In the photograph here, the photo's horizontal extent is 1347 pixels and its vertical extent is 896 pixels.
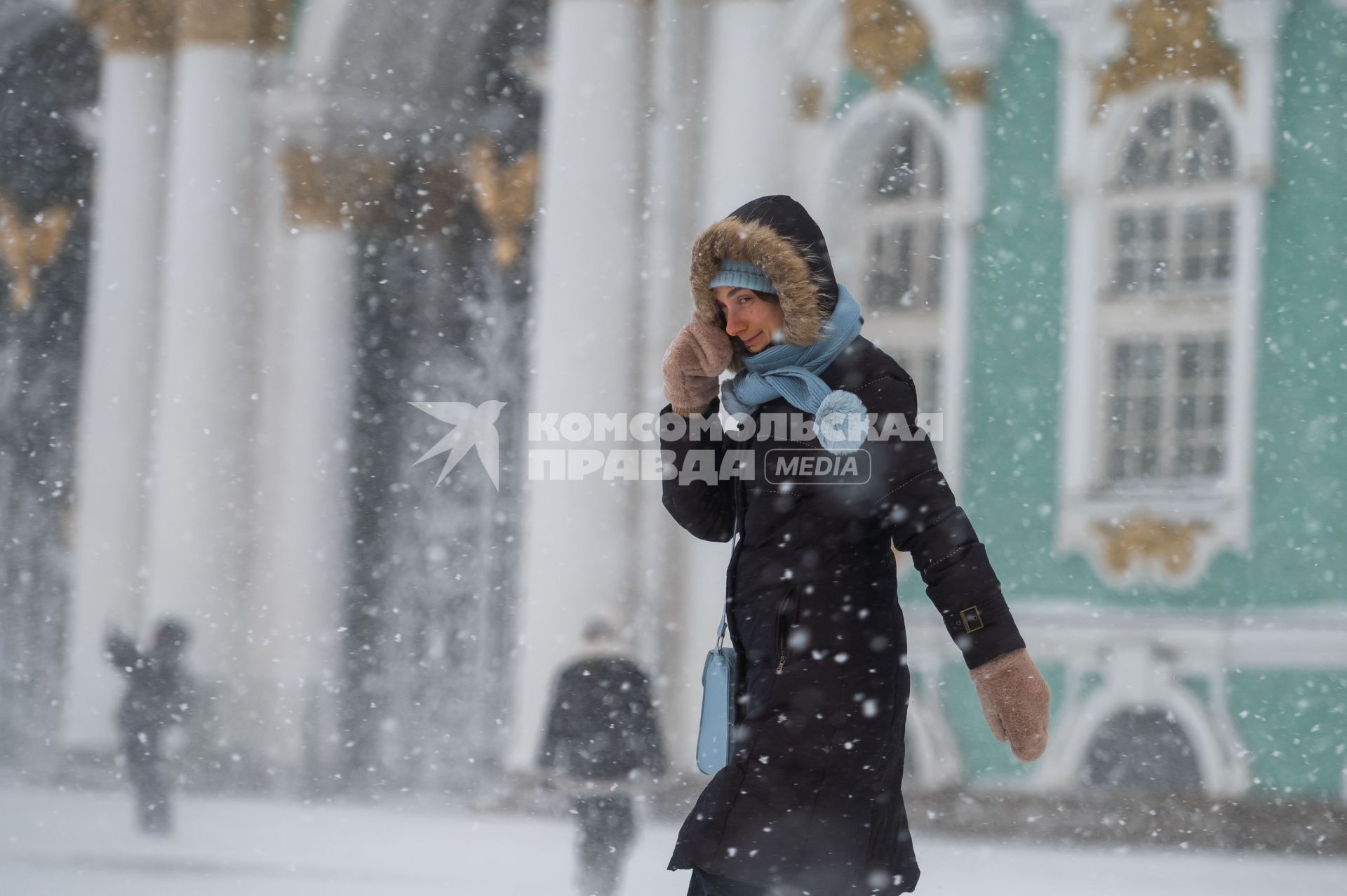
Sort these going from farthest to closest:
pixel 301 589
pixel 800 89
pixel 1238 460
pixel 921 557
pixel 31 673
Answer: pixel 31 673 → pixel 301 589 → pixel 800 89 → pixel 1238 460 → pixel 921 557

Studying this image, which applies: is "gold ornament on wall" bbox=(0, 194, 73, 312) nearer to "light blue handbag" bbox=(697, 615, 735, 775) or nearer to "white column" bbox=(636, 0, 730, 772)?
"white column" bbox=(636, 0, 730, 772)

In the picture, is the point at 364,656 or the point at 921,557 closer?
the point at 921,557

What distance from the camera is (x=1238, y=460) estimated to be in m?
5.40

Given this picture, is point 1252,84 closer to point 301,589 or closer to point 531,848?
point 531,848

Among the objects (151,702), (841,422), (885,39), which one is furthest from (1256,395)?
(151,702)

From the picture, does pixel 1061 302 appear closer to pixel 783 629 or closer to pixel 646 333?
pixel 646 333

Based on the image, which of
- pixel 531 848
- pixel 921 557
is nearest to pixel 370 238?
pixel 531 848

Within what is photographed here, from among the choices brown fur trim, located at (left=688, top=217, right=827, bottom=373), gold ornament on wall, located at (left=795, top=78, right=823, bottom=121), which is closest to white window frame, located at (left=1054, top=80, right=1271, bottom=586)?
gold ornament on wall, located at (left=795, top=78, right=823, bottom=121)

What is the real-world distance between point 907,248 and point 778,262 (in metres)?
3.70

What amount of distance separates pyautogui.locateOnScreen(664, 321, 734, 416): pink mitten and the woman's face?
0.12 ft

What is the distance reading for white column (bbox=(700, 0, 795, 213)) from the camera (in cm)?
580

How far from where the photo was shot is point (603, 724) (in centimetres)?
559

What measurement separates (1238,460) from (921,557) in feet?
11.9

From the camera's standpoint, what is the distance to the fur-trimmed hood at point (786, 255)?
2295 millimetres
